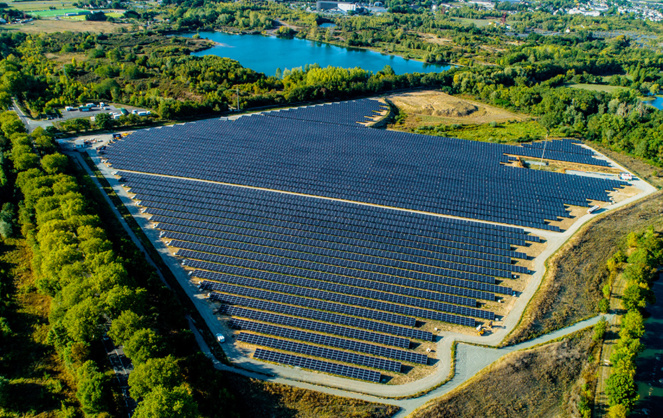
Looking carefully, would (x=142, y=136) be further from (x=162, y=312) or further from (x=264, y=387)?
(x=264, y=387)

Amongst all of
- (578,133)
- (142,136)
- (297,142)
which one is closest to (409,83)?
(578,133)

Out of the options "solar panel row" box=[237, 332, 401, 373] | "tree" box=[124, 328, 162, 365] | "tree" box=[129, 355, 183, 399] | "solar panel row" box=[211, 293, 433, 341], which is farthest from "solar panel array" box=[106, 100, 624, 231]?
"tree" box=[129, 355, 183, 399]

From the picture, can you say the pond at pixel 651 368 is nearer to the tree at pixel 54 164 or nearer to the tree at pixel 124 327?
the tree at pixel 124 327

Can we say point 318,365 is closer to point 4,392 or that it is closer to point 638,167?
point 4,392

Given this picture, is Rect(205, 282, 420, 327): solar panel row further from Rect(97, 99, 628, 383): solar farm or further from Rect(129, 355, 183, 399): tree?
Rect(129, 355, 183, 399): tree

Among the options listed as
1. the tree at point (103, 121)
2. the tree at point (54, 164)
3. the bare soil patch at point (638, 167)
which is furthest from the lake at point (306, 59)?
the tree at point (54, 164)

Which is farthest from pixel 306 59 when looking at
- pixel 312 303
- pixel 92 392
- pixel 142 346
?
pixel 92 392
